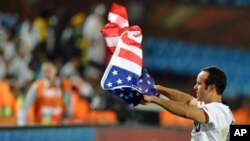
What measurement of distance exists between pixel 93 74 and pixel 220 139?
1004cm

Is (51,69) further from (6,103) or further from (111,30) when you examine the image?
(111,30)

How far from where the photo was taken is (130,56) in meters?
6.29

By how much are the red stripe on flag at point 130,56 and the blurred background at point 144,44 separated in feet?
24.0

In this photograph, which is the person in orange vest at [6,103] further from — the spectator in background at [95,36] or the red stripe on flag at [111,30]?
the red stripe on flag at [111,30]

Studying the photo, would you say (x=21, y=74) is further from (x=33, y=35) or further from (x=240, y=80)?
(x=240, y=80)

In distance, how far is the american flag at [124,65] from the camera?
6.00m

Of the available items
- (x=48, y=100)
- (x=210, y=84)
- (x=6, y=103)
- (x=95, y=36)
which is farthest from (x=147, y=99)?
(x=95, y=36)

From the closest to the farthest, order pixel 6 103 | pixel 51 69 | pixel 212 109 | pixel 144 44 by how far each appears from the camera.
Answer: pixel 212 109 → pixel 51 69 → pixel 6 103 → pixel 144 44

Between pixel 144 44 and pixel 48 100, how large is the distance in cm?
519

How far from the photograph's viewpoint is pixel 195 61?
16641 mm

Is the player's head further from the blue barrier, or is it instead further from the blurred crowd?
the blurred crowd

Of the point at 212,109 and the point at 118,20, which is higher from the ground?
the point at 118,20

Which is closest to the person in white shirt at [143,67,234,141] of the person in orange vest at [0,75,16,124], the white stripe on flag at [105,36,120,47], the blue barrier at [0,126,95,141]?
the white stripe on flag at [105,36,120,47]

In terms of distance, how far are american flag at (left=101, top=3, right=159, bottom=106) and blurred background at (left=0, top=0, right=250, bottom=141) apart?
23.8 ft
